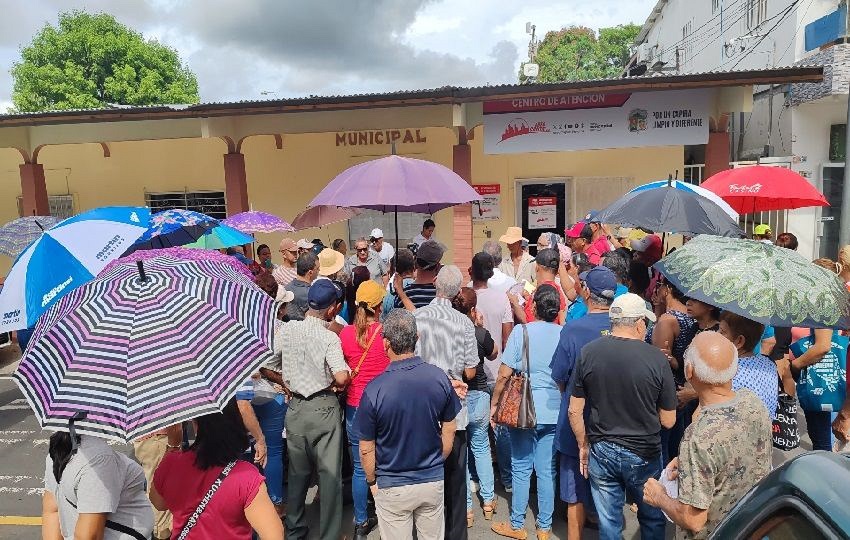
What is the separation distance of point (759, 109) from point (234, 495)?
12.6m

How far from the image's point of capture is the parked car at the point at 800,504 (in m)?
1.34

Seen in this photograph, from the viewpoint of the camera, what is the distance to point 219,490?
2127 mm

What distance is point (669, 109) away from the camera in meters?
8.81

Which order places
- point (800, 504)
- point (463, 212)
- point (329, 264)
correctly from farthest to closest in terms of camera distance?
point (463, 212) < point (329, 264) < point (800, 504)

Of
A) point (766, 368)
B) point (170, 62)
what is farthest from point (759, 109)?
point (170, 62)

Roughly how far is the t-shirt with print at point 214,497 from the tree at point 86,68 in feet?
88.3

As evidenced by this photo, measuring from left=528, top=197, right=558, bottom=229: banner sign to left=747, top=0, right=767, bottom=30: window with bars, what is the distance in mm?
7130

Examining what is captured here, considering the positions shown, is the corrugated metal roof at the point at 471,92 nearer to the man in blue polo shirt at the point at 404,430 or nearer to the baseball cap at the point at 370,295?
the baseball cap at the point at 370,295

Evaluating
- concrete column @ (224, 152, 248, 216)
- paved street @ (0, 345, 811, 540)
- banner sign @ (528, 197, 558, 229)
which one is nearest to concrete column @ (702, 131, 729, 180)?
banner sign @ (528, 197, 558, 229)

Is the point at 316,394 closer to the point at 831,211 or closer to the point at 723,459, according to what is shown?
the point at 723,459

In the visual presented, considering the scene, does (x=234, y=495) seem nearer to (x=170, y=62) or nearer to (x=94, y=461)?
(x=94, y=461)

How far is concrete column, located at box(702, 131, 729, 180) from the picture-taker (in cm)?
889

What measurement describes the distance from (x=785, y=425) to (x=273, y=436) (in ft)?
11.4

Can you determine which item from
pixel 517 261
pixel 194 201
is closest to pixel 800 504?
pixel 517 261
